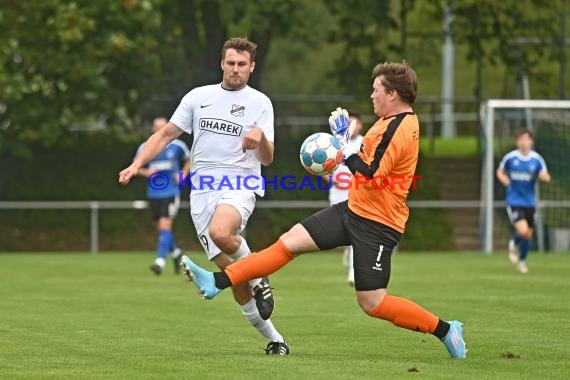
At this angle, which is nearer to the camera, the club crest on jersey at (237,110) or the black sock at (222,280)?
→ the black sock at (222,280)

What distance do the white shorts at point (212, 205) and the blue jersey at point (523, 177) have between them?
11717mm

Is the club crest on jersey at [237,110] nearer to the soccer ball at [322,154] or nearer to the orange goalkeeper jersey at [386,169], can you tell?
the soccer ball at [322,154]

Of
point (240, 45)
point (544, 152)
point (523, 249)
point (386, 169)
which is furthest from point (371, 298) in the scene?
point (544, 152)

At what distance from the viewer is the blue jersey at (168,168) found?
20938 millimetres

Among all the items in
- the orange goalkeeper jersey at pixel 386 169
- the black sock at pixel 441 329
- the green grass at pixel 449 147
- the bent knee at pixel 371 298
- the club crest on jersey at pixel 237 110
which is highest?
the club crest on jersey at pixel 237 110

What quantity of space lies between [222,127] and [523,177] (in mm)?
11841

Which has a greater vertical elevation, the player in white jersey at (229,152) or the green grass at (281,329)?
the player in white jersey at (229,152)

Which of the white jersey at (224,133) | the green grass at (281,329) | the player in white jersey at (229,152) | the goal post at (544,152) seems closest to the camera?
the green grass at (281,329)

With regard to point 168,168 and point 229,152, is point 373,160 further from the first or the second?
point 168,168

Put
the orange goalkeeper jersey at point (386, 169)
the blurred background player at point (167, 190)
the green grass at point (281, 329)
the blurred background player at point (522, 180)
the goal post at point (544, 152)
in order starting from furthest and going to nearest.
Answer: the goal post at point (544, 152)
the blurred background player at point (522, 180)
the blurred background player at point (167, 190)
the orange goalkeeper jersey at point (386, 169)
the green grass at point (281, 329)

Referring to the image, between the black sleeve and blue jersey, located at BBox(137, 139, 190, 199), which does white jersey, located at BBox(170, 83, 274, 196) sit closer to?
the black sleeve

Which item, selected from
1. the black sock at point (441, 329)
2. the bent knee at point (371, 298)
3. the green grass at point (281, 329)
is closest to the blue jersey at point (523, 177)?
the green grass at point (281, 329)

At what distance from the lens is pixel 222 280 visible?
9000 mm

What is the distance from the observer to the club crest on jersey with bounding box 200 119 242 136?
9.90 meters
